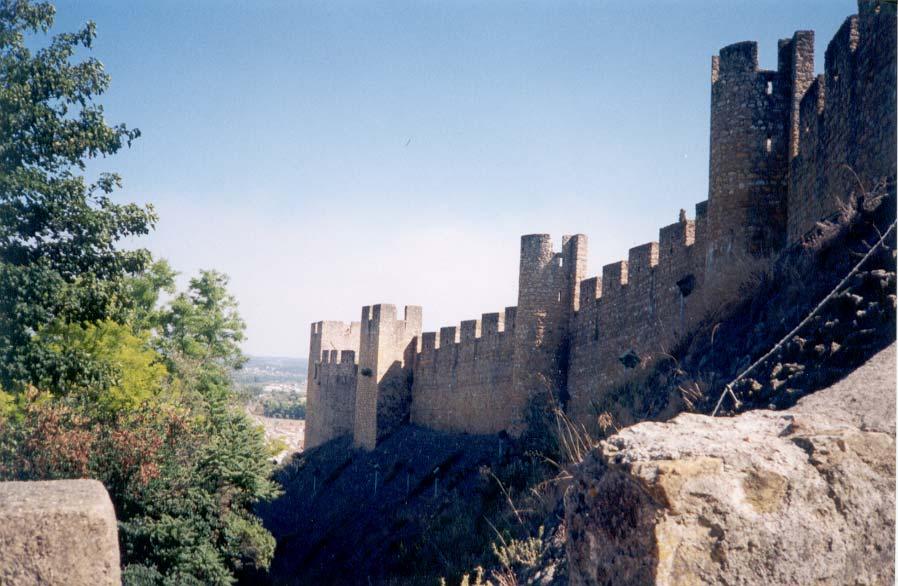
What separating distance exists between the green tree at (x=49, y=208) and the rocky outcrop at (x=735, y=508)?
414 inches

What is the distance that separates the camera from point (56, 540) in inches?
138

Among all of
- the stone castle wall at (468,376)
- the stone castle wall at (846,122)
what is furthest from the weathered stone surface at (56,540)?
the stone castle wall at (468,376)

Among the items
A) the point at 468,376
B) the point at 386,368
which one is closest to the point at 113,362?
the point at 468,376

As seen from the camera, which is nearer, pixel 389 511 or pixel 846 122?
pixel 846 122

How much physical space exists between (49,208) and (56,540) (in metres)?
10.5

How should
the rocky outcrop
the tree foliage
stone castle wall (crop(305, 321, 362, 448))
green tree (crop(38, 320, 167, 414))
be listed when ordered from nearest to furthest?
the rocky outcrop, the tree foliage, green tree (crop(38, 320, 167, 414)), stone castle wall (crop(305, 321, 362, 448))

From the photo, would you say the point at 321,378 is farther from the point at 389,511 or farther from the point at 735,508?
the point at 735,508

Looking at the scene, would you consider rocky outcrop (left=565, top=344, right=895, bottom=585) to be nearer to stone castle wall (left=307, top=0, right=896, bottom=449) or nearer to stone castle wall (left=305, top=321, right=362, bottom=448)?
stone castle wall (left=307, top=0, right=896, bottom=449)

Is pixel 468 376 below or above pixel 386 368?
below

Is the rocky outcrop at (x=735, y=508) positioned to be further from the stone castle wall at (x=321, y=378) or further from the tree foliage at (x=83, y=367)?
the stone castle wall at (x=321, y=378)

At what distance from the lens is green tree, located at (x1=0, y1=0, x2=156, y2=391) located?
12266 mm

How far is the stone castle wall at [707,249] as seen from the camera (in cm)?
1034

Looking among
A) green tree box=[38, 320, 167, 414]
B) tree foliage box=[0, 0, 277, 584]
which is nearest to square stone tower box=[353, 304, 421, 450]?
green tree box=[38, 320, 167, 414]

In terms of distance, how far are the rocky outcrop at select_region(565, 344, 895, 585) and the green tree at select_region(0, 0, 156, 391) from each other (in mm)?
10516
